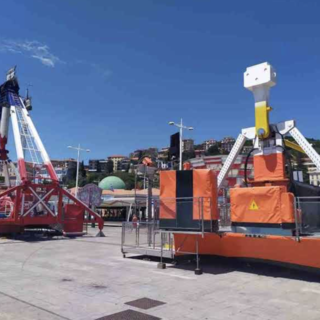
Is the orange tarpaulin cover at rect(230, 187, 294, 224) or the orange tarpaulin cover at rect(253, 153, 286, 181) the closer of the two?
the orange tarpaulin cover at rect(230, 187, 294, 224)

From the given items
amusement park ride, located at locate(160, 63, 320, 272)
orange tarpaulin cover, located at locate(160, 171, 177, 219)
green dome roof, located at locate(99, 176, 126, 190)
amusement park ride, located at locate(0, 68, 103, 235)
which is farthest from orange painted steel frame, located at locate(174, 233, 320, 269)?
green dome roof, located at locate(99, 176, 126, 190)

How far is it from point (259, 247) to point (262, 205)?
50.7 inches

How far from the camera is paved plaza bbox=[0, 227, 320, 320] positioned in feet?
23.4

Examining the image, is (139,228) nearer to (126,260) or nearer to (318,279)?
(126,260)

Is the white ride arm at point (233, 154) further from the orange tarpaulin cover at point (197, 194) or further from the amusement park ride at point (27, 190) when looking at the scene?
the amusement park ride at point (27, 190)

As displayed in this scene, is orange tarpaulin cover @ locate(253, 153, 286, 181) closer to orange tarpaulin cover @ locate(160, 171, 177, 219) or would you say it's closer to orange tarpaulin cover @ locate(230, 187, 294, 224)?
orange tarpaulin cover @ locate(230, 187, 294, 224)

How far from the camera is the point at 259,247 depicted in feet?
35.8

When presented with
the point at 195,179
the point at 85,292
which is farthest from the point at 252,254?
the point at 85,292

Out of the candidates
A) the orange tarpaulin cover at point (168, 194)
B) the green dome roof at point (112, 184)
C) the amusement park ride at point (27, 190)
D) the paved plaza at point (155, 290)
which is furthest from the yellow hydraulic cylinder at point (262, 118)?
the green dome roof at point (112, 184)

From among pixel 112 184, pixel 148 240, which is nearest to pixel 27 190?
pixel 148 240

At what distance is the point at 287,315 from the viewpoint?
6.91m

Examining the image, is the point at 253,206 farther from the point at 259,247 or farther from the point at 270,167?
the point at 270,167

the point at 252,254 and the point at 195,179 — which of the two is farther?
the point at 195,179

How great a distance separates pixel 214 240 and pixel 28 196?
1913cm
